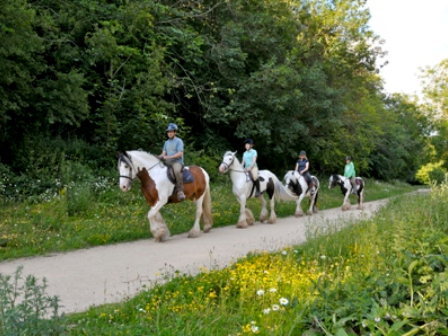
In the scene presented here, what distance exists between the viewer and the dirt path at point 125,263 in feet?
20.0

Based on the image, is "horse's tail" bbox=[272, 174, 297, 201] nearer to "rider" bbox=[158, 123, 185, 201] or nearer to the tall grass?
"rider" bbox=[158, 123, 185, 201]

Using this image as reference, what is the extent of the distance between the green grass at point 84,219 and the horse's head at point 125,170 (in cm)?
121

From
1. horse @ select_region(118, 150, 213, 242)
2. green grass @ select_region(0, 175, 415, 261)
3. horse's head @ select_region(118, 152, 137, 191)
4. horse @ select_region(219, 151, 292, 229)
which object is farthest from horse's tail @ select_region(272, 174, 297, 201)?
horse's head @ select_region(118, 152, 137, 191)

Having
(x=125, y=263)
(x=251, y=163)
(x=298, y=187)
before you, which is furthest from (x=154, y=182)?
(x=298, y=187)

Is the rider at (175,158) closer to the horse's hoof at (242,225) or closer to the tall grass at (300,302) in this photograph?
the horse's hoof at (242,225)

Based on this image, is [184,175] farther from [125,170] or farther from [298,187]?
[298,187]

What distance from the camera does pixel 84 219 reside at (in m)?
11.3

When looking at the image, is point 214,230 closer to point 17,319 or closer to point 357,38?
point 17,319

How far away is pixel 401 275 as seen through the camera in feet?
14.2

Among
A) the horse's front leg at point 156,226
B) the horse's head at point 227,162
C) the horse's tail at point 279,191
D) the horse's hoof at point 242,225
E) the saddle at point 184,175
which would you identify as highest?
the horse's head at point 227,162

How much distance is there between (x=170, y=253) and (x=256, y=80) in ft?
41.6

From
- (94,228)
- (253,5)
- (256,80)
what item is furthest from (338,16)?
(94,228)

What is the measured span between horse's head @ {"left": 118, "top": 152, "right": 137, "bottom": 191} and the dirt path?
4.27 ft

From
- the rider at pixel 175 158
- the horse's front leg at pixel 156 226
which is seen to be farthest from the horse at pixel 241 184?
the horse's front leg at pixel 156 226
